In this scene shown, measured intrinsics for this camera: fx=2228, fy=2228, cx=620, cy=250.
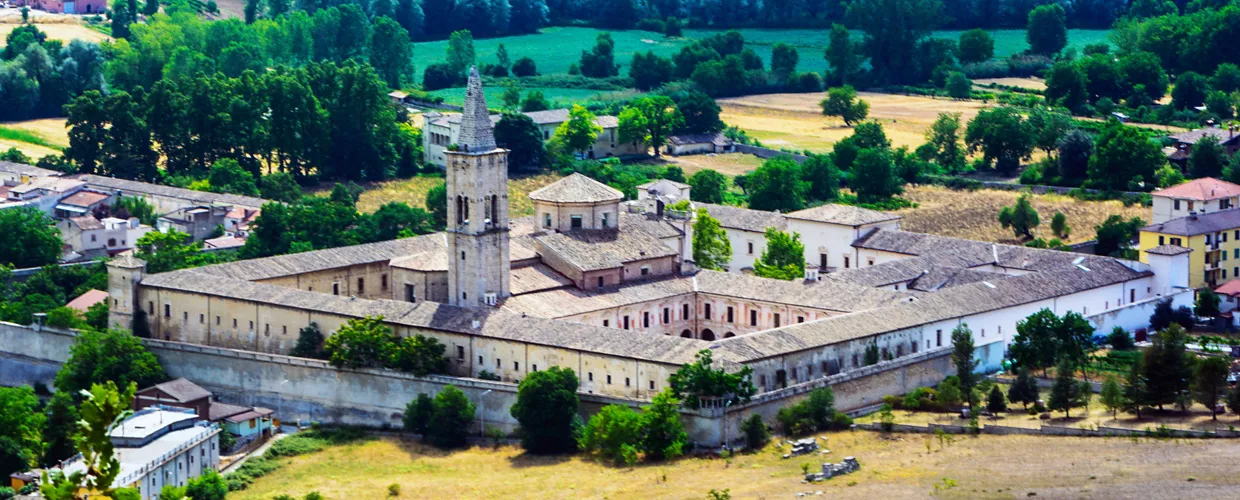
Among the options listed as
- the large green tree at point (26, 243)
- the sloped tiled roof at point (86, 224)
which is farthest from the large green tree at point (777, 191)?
the large green tree at point (26, 243)

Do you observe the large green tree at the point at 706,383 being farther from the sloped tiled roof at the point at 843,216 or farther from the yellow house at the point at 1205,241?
the yellow house at the point at 1205,241

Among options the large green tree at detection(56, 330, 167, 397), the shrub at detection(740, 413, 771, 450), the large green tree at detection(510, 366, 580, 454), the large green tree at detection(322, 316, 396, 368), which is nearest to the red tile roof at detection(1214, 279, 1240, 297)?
the shrub at detection(740, 413, 771, 450)

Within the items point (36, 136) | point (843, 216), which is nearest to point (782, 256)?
point (843, 216)

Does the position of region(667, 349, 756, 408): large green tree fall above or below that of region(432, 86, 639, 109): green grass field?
below

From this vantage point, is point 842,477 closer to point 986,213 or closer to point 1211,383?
point 1211,383

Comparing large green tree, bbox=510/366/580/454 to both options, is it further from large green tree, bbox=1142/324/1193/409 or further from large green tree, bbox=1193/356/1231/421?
large green tree, bbox=1193/356/1231/421

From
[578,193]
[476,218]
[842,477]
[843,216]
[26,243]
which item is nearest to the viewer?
[842,477]

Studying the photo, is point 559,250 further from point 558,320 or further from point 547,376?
point 547,376
